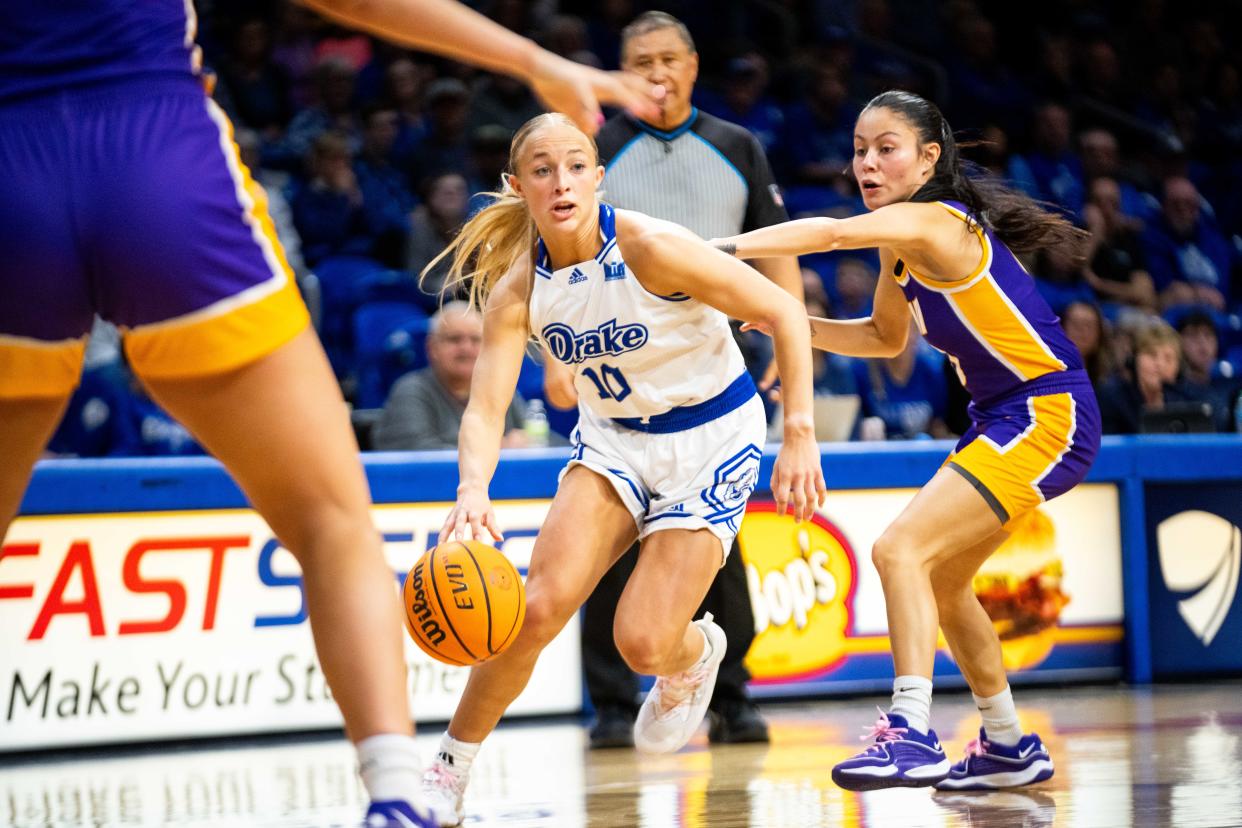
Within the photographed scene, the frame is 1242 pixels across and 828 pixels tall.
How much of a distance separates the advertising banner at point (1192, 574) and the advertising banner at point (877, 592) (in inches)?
8.2

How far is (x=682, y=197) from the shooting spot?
5.64 meters

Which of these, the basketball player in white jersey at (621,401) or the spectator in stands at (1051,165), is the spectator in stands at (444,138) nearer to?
the spectator in stands at (1051,165)

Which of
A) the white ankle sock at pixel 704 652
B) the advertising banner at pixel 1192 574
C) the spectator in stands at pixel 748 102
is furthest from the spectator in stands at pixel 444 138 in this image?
the white ankle sock at pixel 704 652

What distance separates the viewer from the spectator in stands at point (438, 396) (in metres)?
6.84

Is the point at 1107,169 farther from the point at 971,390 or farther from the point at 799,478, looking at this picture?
the point at 799,478

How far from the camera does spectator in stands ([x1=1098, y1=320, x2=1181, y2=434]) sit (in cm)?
795

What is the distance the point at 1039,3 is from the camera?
14336 millimetres

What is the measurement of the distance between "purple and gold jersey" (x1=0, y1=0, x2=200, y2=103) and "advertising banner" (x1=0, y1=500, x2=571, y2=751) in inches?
160

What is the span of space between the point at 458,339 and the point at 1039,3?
9372 mm

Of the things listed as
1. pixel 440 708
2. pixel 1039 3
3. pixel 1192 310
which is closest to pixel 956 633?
pixel 440 708

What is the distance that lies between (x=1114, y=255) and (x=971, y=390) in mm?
6508

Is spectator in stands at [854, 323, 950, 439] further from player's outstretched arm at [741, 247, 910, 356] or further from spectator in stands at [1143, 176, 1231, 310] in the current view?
spectator in stands at [1143, 176, 1231, 310]

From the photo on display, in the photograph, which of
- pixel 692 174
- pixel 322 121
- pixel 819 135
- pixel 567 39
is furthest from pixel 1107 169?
Result: pixel 692 174

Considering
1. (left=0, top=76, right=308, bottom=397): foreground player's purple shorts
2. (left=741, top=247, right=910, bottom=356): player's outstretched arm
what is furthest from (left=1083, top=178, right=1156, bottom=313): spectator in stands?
(left=0, top=76, right=308, bottom=397): foreground player's purple shorts
